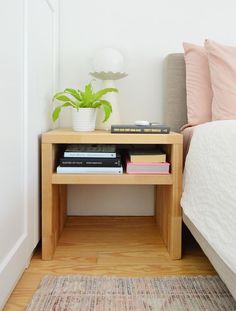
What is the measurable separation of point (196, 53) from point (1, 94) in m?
1.09

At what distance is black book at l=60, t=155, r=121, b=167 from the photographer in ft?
4.43

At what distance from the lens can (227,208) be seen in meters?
0.85

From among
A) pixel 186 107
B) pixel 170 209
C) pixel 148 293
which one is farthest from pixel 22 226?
pixel 186 107

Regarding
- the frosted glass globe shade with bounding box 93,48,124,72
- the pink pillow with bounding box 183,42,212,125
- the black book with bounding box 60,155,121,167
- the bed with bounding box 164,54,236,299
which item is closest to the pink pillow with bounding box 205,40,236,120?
the pink pillow with bounding box 183,42,212,125

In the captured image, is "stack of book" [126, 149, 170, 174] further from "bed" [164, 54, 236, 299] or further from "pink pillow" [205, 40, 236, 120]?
"pink pillow" [205, 40, 236, 120]

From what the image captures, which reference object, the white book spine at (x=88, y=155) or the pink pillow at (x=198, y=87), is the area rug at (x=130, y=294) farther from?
the pink pillow at (x=198, y=87)

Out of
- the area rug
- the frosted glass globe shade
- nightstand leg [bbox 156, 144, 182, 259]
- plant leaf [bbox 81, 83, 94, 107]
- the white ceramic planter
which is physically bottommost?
the area rug

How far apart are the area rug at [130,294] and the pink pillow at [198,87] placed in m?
0.79

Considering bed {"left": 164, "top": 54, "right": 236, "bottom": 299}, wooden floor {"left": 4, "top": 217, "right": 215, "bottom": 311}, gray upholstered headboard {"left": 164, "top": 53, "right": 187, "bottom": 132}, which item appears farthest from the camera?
gray upholstered headboard {"left": 164, "top": 53, "right": 187, "bottom": 132}

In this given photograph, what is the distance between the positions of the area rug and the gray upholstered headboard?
868mm

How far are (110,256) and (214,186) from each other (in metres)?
0.60

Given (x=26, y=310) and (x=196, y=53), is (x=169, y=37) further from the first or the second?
(x=26, y=310)

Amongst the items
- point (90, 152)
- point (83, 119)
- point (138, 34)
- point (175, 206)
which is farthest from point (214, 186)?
point (138, 34)

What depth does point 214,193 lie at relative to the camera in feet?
3.16
